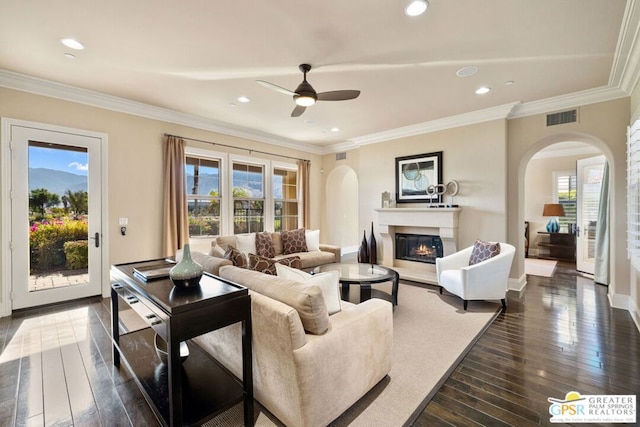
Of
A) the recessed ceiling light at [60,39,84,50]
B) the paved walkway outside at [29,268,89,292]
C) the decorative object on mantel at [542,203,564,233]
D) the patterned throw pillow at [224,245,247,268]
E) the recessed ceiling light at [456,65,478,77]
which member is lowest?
the paved walkway outside at [29,268,89,292]

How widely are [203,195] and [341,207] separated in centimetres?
380

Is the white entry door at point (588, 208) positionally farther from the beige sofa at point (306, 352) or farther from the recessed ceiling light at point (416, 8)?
the beige sofa at point (306, 352)

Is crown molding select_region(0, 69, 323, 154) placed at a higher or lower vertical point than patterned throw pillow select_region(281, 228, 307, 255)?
higher

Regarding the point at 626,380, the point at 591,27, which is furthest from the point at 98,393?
the point at 591,27

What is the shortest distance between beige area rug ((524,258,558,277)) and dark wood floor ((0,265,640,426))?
2188 millimetres

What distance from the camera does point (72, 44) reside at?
9.17ft

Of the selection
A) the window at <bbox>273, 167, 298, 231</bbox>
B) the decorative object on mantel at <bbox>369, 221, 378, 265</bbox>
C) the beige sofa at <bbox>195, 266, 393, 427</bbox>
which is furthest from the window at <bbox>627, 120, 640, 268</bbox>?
the window at <bbox>273, 167, 298, 231</bbox>

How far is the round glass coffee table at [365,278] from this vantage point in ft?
11.4

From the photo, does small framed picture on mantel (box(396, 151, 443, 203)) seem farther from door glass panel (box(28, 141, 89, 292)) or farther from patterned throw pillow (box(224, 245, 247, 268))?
door glass panel (box(28, 141, 89, 292))

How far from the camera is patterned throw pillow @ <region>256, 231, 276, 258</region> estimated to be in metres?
5.03

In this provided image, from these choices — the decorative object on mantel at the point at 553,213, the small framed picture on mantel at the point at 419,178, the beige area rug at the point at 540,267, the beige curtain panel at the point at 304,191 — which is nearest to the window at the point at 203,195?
the beige curtain panel at the point at 304,191

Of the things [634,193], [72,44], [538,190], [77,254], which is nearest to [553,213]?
[538,190]

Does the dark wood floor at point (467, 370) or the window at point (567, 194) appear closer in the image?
the dark wood floor at point (467, 370)

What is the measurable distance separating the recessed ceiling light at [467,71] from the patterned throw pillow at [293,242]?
12.4 feet
